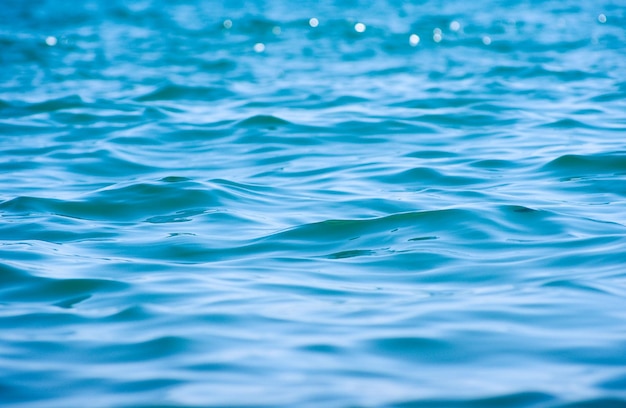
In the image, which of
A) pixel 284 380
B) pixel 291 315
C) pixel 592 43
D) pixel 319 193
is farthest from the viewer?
pixel 592 43

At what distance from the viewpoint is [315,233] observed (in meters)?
5.13

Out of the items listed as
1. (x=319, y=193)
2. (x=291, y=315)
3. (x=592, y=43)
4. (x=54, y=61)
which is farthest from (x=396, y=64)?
(x=291, y=315)

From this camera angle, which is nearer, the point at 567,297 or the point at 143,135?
the point at 567,297

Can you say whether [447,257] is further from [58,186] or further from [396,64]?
[396,64]

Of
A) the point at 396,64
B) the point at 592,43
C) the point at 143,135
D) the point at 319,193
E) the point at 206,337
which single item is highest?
the point at 592,43

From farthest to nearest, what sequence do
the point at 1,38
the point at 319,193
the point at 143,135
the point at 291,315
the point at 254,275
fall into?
the point at 1,38 < the point at 143,135 < the point at 319,193 < the point at 254,275 < the point at 291,315

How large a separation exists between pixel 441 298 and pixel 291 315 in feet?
2.30

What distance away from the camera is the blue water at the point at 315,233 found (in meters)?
3.31

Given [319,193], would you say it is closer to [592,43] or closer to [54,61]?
[54,61]

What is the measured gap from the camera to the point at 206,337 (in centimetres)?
364

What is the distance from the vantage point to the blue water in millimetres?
3307

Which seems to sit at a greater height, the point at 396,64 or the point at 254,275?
the point at 396,64

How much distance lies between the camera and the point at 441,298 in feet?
13.3

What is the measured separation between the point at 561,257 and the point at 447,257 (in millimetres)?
573
